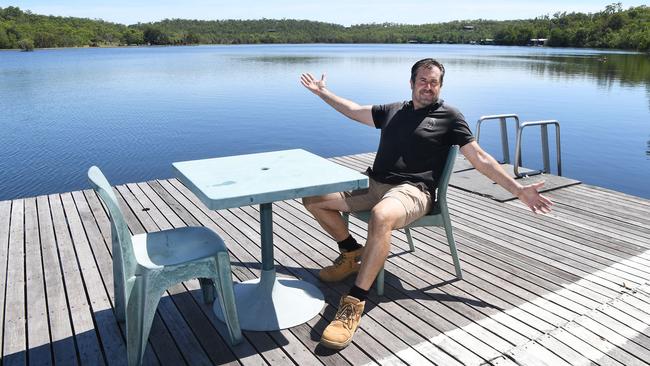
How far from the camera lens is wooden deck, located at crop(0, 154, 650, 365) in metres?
2.20

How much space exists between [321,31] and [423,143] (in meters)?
105

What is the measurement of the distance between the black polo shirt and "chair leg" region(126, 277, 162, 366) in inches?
54.1

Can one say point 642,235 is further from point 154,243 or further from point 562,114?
point 562,114

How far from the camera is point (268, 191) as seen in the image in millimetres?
2027

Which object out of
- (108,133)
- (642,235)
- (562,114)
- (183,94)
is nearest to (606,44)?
(562,114)

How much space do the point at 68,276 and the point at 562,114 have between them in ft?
50.6

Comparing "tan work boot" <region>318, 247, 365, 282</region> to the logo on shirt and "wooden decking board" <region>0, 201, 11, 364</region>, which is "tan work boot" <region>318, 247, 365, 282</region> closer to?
the logo on shirt

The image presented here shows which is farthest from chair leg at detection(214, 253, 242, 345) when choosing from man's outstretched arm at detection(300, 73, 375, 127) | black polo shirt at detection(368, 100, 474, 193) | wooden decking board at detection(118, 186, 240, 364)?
man's outstretched arm at detection(300, 73, 375, 127)

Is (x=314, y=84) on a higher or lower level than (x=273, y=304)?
higher

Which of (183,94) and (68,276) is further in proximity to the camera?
(183,94)

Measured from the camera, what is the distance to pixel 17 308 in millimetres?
2553

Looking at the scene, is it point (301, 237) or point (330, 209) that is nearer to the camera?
point (330, 209)

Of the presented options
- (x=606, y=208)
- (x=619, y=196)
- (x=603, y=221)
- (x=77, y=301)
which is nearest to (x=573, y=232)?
(x=603, y=221)

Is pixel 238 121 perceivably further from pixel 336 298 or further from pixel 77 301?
pixel 336 298
